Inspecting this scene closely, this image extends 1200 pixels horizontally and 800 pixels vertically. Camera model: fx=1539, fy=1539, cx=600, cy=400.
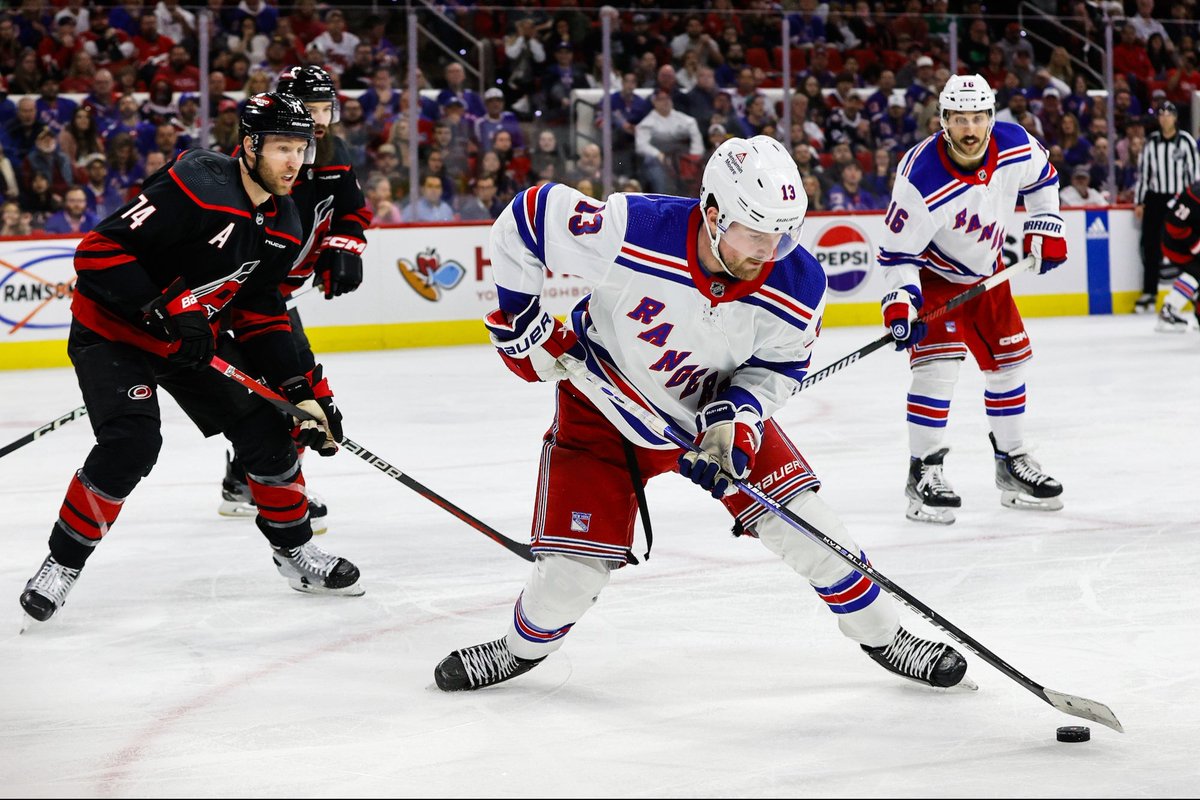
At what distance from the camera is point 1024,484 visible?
4.93 m

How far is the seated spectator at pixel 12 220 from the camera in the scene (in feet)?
27.8

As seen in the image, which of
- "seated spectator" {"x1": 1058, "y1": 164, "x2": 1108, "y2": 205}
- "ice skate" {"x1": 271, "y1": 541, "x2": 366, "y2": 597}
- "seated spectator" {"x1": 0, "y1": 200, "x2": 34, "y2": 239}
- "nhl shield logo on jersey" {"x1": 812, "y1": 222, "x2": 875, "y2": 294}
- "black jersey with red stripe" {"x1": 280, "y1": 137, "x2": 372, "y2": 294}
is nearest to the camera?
"ice skate" {"x1": 271, "y1": 541, "x2": 366, "y2": 597}

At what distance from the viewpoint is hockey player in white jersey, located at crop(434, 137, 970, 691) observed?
2855 mm

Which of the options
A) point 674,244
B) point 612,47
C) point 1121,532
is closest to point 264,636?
point 674,244

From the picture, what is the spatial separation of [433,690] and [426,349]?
6539 millimetres

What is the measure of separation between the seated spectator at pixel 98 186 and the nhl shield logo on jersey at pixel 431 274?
67.5 inches

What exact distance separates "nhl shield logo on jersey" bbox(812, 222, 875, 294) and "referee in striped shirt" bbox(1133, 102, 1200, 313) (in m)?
2.02

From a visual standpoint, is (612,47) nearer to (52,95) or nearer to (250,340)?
(52,95)

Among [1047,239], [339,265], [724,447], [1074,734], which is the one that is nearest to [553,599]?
[724,447]

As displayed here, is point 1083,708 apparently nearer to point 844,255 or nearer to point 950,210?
point 950,210

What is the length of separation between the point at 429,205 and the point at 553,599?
687cm

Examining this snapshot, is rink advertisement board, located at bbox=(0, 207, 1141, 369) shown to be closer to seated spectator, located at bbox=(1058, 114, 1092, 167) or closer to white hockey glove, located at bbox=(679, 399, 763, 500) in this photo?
seated spectator, located at bbox=(1058, 114, 1092, 167)

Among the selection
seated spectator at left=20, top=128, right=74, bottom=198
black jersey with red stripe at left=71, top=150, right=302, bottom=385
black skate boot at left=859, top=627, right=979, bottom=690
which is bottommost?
black skate boot at left=859, top=627, right=979, bottom=690

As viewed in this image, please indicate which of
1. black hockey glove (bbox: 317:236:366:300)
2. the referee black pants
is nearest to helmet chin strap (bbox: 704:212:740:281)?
black hockey glove (bbox: 317:236:366:300)
